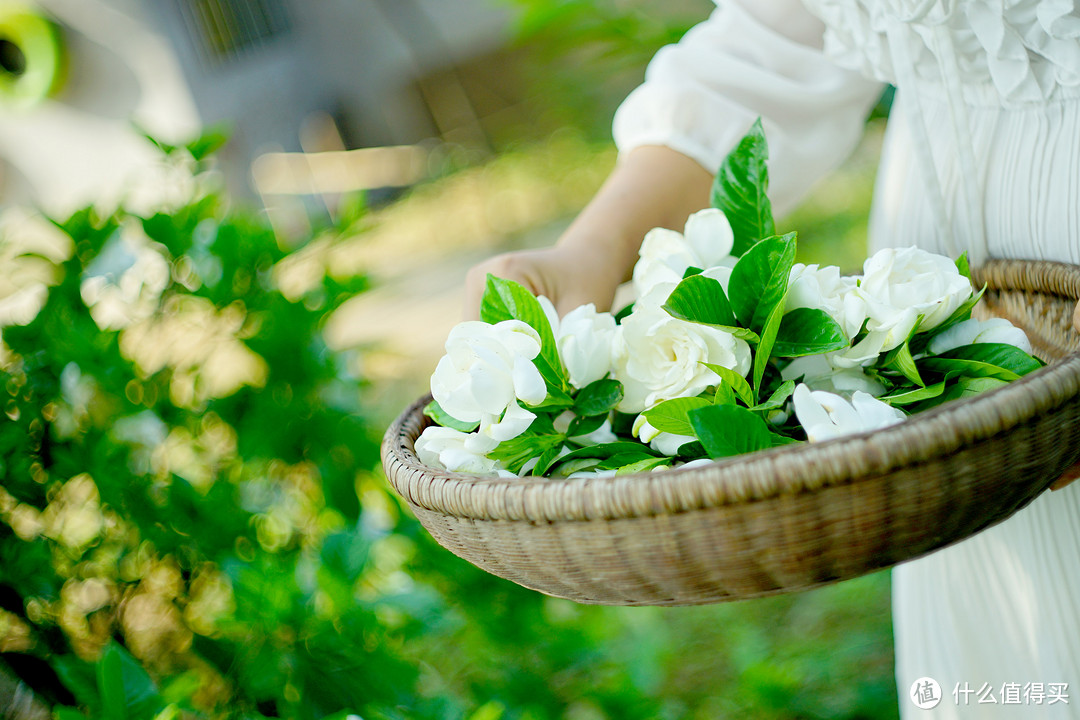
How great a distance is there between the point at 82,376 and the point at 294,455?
289mm

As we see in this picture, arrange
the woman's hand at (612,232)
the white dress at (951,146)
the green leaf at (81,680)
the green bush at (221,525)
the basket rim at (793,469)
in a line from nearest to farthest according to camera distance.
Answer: the basket rim at (793,469) < the white dress at (951,146) < the woman's hand at (612,232) < the green leaf at (81,680) < the green bush at (221,525)

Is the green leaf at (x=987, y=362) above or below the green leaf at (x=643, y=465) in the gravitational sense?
above

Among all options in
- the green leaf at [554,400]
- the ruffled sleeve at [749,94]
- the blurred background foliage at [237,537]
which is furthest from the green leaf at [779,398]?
the blurred background foliage at [237,537]

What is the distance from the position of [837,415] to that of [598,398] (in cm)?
14

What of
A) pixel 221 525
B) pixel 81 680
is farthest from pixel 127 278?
pixel 81 680

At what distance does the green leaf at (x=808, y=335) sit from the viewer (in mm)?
407

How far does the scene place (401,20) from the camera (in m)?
5.58

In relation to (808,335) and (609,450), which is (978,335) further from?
(609,450)

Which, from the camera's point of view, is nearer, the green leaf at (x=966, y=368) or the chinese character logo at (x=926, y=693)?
the green leaf at (x=966, y=368)

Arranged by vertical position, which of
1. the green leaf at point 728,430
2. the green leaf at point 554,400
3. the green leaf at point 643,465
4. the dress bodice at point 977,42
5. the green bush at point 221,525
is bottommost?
the green bush at point 221,525

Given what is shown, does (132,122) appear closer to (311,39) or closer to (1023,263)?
(1023,263)

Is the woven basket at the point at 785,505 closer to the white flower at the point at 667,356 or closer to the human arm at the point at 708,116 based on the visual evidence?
the white flower at the point at 667,356

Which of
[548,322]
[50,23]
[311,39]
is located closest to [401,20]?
[311,39]

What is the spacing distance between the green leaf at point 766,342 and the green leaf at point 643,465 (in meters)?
0.06
